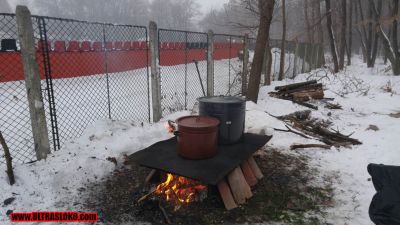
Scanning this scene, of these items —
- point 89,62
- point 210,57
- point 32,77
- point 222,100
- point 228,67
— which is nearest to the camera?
point 32,77

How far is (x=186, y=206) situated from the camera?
4289 mm

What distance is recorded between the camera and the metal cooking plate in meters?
4.22

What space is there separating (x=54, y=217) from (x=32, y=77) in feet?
7.32

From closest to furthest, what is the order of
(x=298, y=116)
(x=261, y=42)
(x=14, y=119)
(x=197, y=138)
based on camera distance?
(x=197, y=138) → (x=14, y=119) → (x=298, y=116) → (x=261, y=42)

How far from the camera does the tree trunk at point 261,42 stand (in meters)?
9.01

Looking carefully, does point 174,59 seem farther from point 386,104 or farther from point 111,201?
point 111,201

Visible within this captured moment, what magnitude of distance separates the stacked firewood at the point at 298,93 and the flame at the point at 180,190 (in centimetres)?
748

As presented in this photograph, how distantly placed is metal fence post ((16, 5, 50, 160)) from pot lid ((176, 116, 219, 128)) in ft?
7.44

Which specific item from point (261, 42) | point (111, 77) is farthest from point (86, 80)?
point (261, 42)

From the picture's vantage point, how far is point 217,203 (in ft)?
14.4

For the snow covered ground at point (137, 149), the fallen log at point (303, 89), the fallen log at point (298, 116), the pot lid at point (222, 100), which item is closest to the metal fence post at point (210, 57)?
the snow covered ground at point (137, 149)

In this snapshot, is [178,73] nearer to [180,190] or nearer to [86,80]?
[86,80]

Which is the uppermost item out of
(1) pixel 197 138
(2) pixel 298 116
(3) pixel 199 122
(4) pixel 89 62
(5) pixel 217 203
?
(4) pixel 89 62

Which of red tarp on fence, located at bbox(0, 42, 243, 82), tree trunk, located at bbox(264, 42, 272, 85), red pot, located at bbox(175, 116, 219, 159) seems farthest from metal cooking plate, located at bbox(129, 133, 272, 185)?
tree trunk, located at bbox(264, 42, 272, 85)
